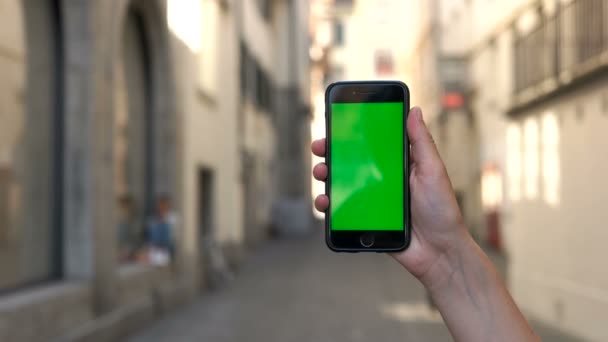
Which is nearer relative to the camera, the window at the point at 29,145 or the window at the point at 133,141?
the window at the point at 29,145

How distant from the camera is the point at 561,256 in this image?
39.3ft

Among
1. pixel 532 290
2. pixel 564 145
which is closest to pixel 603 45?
pixel 564 145

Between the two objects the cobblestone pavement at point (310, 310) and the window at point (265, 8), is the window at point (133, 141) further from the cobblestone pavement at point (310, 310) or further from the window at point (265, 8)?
the window at point (265, 8)

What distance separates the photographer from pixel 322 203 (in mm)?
2746

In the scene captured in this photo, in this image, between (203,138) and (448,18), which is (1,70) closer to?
(203,138)

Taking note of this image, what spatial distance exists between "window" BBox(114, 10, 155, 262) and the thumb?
9.22 meters

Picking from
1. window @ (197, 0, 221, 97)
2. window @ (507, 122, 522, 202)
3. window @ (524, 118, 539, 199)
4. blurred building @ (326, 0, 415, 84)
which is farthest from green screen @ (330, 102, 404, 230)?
blurred building @ (326, 0, 415, 84)

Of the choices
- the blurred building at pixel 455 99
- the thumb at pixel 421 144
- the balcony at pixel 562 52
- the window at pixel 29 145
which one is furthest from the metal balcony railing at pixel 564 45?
the blurred building at pixel 455 99

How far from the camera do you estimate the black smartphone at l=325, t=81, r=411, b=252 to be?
285 centimetres

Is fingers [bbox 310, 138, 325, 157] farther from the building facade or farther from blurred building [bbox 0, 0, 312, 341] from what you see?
the building facade

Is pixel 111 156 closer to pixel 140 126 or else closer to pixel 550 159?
pixel 140 126

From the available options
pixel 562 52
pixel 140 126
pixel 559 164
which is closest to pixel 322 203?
pixel 562 52

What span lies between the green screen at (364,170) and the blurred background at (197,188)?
17.1 ft

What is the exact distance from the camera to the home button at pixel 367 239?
287 cm
